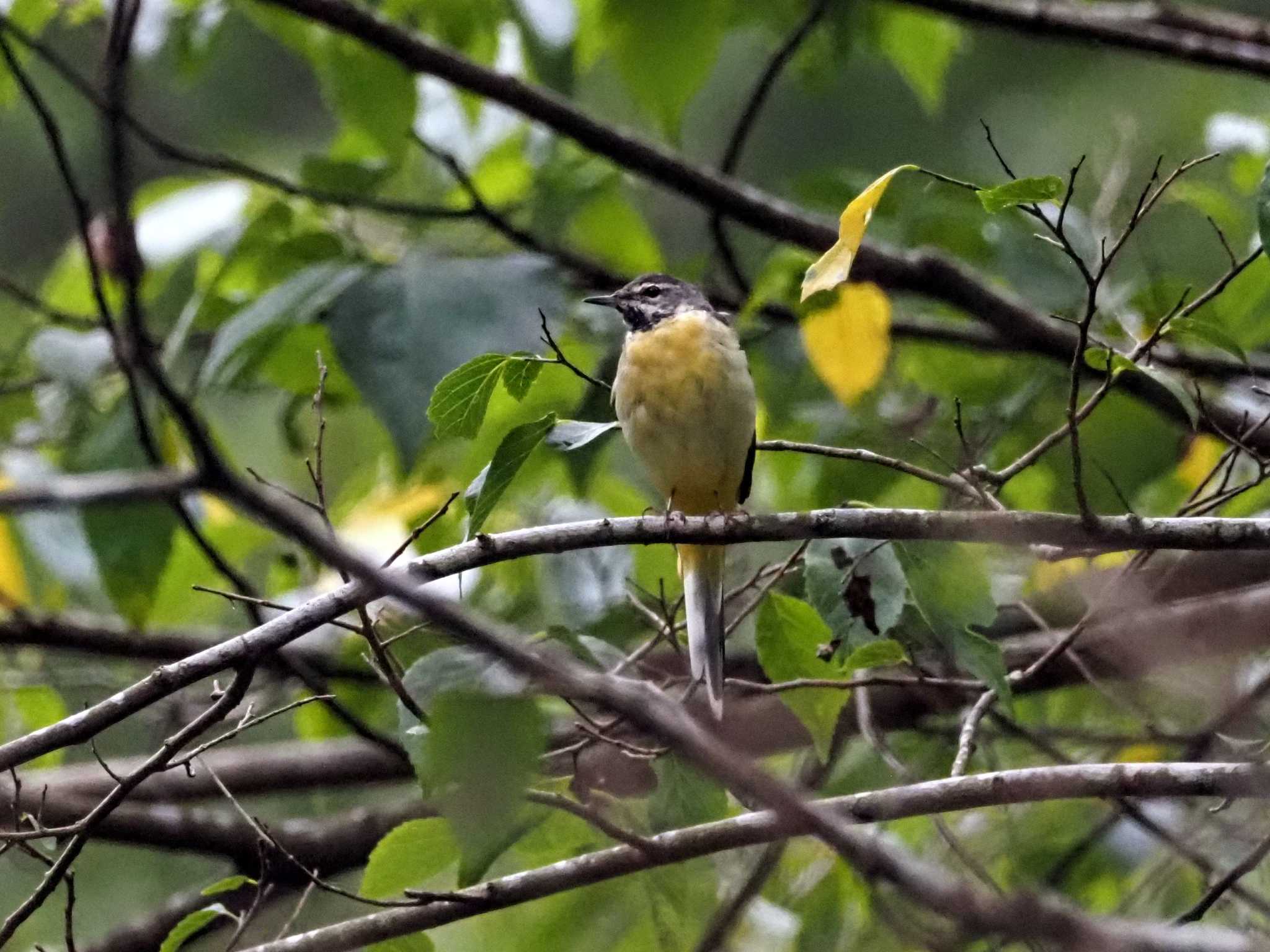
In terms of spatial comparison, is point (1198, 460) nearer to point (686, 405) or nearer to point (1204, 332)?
point (686, 405)

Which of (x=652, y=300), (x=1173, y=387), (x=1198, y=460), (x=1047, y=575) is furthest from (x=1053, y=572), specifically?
(x=1173, y=387)

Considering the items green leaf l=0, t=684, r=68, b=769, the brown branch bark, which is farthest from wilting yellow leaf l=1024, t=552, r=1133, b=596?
green leaf l=0, t=684, r=68, b=769

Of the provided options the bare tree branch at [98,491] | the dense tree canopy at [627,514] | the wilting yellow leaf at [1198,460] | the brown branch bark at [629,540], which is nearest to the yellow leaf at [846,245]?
the dense tree canopy at [627,514]

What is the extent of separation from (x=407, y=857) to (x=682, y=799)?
0.56 m

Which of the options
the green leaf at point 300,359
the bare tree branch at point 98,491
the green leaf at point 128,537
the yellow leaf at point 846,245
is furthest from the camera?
the green leaf at point 300,359

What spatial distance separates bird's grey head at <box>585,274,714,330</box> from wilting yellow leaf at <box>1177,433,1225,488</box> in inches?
62.6

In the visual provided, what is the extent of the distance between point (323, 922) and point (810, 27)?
10.6ft

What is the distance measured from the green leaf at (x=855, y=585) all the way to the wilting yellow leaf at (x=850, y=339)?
91 cm

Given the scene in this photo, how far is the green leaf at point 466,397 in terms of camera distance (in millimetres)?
2734

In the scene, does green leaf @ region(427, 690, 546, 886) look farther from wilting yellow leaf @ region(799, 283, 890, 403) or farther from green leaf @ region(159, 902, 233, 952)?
wilting yellow leaf @ region(799, 283, 890, 403)

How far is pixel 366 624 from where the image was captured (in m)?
2.62

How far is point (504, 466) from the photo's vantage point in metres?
2.65

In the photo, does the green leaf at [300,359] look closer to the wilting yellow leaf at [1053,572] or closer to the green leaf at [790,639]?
the green leaf at [790,639]

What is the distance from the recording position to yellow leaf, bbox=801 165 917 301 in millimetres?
2447
